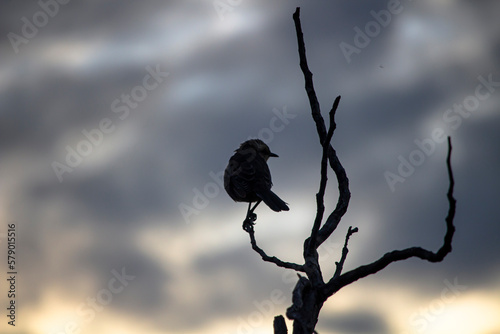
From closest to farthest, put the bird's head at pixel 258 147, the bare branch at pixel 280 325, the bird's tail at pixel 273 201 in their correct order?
the bare branch at pixel 280 325 < the bird's tail at pixel 273 201 < the bird's head at pixel 258 147

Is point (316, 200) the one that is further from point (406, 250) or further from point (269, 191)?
point (269, 191)

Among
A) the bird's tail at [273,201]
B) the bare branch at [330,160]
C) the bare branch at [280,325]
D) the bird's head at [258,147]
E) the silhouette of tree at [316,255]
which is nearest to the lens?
the silhouette of tree at [316,255]

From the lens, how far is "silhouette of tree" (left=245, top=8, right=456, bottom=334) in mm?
4406

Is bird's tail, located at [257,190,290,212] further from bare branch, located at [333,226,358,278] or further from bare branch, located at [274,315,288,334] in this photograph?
bare branch, located at [274,315,288,334]

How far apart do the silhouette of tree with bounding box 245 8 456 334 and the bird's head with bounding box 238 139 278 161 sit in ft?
20.7

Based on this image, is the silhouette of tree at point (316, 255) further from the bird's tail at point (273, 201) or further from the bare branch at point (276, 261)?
the bird's tail at point (273, 201)

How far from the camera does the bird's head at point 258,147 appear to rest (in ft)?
40.2

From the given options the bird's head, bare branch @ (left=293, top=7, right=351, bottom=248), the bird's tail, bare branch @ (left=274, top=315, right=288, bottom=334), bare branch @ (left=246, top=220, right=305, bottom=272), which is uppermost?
the bird's head

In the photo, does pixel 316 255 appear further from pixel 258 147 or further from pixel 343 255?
pixel 258 147

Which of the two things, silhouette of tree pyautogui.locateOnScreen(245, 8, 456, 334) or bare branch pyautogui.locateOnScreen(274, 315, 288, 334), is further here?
bare branch pyautogui.locateOnScreen(274, 315, 288, 334)

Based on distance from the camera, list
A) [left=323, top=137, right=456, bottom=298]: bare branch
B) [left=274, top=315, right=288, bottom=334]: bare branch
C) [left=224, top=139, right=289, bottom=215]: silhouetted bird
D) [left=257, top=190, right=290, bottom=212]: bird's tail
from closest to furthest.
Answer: [left=323, top=137, right=456, bottom=298]: bare branch
[left=274, top=315, right=288, bottom=334]: bare branch
[left=257, top=190, right=290, bottom=212]: bird's tail
[left=224, top=139, right=289, bottom=215]: silhouetted bird

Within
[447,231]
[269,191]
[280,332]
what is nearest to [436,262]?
[447,231]

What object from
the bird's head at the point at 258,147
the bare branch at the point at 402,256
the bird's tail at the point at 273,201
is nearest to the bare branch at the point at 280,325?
the bare branch at the point at 402,256

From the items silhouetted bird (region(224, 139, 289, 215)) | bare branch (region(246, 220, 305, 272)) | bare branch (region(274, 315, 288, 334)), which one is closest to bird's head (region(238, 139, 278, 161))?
silhouetted bird (region(224, 139, 289, 215))
